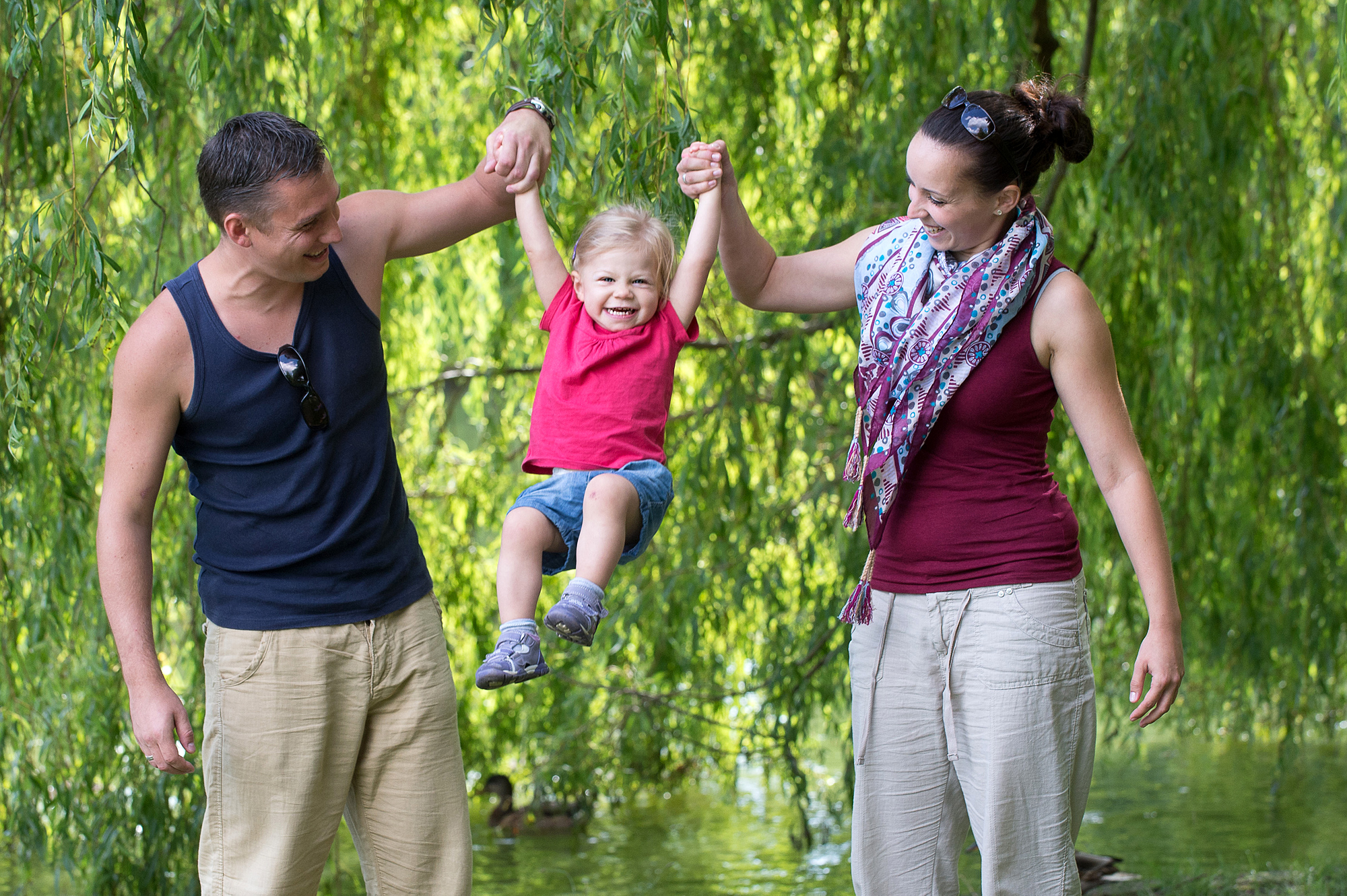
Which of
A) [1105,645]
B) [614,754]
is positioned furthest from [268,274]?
[1105,645]

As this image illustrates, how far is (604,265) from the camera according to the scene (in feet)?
6.82

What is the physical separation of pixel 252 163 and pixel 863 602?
1079 millimetres

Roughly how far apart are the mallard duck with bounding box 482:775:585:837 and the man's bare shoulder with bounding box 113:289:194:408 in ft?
10.5

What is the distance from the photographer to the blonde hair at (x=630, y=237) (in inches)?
81.3

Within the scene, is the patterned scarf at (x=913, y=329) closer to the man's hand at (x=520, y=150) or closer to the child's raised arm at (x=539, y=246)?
the child's raised arm at (x=539, y=246)

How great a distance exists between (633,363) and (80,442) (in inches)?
71.7

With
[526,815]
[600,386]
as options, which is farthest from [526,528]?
[526,815]

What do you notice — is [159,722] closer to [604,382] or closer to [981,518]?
[604,382]

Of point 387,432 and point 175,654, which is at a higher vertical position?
point 387,432

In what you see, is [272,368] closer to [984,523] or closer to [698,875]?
[984,523]

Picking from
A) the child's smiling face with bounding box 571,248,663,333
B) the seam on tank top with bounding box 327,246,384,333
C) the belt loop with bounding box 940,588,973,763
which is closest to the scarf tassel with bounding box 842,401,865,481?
the belt loop with bounding box 940,588,973,763

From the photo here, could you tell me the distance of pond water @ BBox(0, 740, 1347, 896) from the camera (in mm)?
4133

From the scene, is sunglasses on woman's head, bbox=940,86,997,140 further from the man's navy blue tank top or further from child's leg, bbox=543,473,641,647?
the man's navy blue tank top

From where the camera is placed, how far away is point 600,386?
211 centimetres
